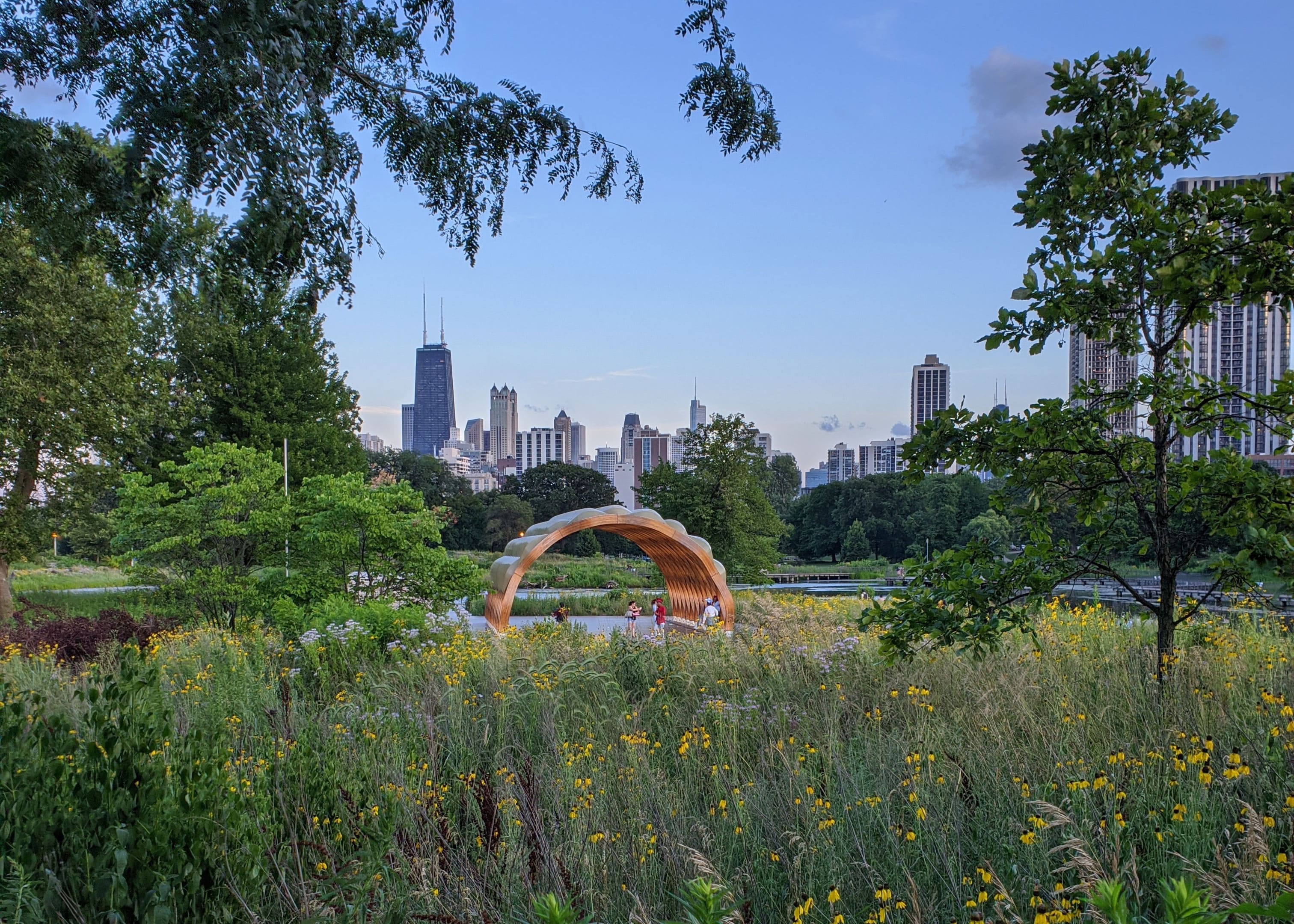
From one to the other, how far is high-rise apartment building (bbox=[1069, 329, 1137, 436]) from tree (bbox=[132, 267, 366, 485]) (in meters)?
20.3

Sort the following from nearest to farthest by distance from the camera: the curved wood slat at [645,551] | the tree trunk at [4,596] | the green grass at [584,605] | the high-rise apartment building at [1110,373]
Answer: the high-rise apartment building at [1110,373] < the curved wood slat at [645,551] < the tree trunk at [4,596] < the green grass at [584,605]

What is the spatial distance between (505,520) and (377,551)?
4719cm

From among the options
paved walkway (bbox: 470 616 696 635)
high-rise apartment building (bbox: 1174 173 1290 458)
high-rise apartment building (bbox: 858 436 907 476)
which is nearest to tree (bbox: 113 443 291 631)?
paved walkway (bbox: 470 616 696 635)

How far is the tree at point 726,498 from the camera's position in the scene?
26.2 metres

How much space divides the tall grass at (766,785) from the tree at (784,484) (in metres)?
71.2

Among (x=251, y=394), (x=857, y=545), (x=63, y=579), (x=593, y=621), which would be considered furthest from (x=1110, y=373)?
(x=857, y=545)

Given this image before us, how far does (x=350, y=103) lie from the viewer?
4.71 meters

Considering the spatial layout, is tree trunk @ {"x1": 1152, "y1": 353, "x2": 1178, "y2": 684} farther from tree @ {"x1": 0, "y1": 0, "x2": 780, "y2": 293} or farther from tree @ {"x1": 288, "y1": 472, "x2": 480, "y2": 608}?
tree @ {"x1": 288, "y1": 472, "x2": 480, "y2": 608}

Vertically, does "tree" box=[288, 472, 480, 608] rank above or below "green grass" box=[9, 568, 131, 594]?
above

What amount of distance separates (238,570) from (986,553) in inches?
562

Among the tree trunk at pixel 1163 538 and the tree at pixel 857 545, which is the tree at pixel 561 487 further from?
the tree trunk at pixel 1163 538

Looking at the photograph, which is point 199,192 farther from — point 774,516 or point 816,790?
point 774,516

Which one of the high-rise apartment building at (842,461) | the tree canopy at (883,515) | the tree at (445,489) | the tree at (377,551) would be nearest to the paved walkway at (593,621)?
the tree at (377,551)

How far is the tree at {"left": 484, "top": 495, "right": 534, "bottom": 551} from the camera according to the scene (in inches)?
2306
